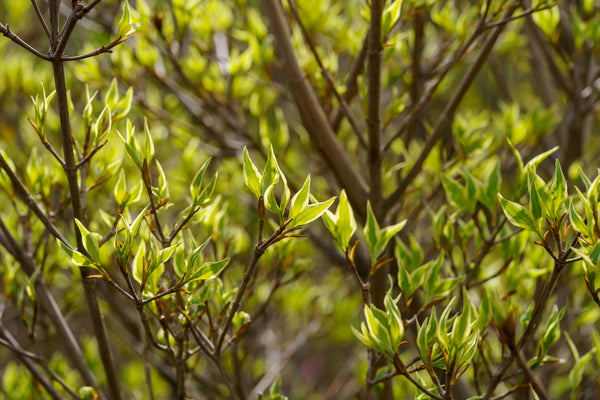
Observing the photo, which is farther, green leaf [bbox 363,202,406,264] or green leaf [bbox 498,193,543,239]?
green leaf [bbox 363,202,406,264]

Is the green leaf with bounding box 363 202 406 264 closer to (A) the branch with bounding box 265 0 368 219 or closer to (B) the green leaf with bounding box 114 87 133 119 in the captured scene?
(A) the branch with bounding box 265 0 368 219

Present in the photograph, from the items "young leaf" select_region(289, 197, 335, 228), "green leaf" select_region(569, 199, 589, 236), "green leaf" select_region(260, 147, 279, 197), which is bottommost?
"green leaf" select_region(569, 199, 589, 236)

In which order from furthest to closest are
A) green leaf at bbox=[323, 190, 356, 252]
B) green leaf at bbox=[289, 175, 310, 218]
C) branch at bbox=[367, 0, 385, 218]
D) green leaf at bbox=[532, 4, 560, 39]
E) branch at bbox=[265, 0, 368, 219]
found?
green leaf at bbox=[532, 4, 560, 39], branch at bbox=[265, 0, 368, 219], branch at bbox=[367, 0, 385, 218], green leaf at bbox=[323, 190, 356, 252], green leaf at bbox=[289, 175, 310, 218]

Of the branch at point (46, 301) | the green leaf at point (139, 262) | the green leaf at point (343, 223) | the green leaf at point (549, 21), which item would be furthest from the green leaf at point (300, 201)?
the green leaf at point (549, 21)

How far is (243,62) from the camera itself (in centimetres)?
145

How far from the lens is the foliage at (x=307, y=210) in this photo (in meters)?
0.73

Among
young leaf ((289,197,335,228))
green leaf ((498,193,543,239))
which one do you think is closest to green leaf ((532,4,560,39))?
green leaf ((498,193,543,239))

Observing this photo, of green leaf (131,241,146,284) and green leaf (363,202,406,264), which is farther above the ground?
Result: green leaf (131,241,146,284)

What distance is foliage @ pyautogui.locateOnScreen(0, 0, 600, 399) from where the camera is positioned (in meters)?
0.73

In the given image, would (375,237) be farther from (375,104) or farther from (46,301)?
(46,301)

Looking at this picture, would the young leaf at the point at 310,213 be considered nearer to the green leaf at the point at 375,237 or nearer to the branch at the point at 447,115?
the green leaf at the point at 375,237

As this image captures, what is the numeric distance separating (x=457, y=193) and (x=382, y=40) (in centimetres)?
31

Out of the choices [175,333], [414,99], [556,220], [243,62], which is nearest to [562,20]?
[414,99]

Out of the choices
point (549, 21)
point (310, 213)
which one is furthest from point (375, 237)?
point (549, 21)
